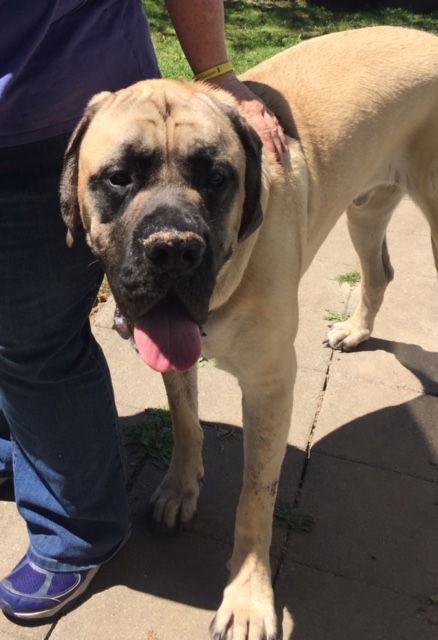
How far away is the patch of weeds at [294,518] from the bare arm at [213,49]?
133 centimetres

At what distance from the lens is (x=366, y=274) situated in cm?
373

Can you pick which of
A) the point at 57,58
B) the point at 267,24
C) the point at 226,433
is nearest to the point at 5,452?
the point at 226,433

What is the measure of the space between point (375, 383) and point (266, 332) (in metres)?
1.42

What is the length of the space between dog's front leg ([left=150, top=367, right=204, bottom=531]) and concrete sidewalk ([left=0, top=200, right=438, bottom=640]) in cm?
8

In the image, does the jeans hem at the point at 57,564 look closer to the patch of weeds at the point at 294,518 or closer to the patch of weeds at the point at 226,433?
the patch of weeds at the point at 294,518

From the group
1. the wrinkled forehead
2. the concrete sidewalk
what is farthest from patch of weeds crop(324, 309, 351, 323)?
the wrinkled forehead

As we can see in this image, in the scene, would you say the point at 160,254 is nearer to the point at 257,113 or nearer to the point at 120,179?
the point at 120,179

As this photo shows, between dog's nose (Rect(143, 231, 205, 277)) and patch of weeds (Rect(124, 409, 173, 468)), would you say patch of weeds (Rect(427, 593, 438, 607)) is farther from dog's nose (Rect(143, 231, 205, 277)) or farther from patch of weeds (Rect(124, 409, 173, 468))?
dog's nose (Rect(143, 231, 205, 277))

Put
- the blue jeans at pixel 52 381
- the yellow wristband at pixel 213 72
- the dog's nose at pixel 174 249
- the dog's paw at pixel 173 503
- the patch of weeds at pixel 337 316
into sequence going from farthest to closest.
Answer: the patch of weeds at pixel 337 316 < the dog's paw at pixel 173 503 < the yellow wristband at pixel 213 72 < the blue jeans at pixel 52 381 < the dog's nose at pixel 174 249

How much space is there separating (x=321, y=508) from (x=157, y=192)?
1.55 metres

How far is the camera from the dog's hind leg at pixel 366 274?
12.0ft

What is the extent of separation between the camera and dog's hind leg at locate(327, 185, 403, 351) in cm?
365

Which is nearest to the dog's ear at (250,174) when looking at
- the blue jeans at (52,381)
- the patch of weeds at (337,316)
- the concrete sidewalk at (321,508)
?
the blue jeans at (52,381)

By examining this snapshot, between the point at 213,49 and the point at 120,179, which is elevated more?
the point at 213,49
